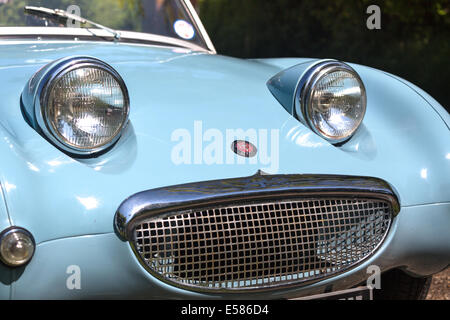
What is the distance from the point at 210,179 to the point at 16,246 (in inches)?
22.6

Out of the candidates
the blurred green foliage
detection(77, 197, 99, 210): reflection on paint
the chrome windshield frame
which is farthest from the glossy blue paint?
the blurred green foliage

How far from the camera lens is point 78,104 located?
6.10 feet

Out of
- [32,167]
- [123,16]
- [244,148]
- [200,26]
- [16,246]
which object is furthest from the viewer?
[200,26]

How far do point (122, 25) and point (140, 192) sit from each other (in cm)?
141

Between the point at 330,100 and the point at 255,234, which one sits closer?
the point at 255,234

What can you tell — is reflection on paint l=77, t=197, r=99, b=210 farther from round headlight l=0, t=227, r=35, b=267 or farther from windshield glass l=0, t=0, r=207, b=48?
windshield glass l=0, t=0, r=207, b=48

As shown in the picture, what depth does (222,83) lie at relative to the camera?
2.32 m

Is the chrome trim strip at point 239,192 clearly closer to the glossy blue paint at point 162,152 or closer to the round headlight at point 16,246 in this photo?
the glossy blue paint at point 162,152

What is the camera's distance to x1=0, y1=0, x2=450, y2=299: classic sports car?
172cm

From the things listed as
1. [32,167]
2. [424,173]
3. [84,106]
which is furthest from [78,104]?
[424,173]

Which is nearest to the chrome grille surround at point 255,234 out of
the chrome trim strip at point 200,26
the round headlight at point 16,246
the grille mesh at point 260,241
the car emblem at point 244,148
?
the grille mesh at point 260,241

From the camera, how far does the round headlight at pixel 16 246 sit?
63.8 inches

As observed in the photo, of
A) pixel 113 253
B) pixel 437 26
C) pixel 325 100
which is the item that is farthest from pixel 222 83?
pixel 437 26

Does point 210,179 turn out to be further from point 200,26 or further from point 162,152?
point 200,26
